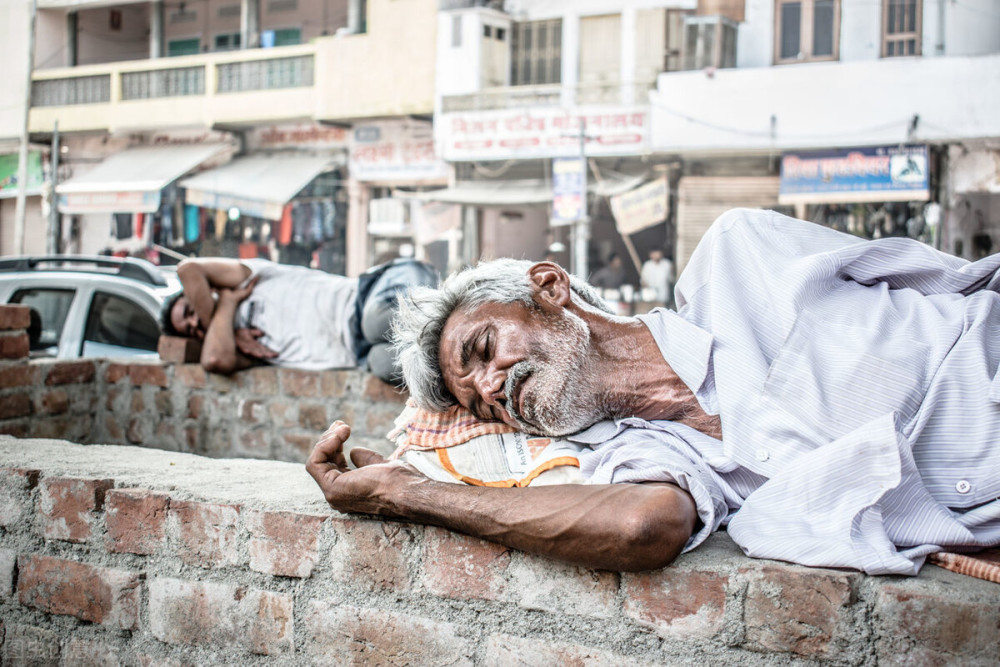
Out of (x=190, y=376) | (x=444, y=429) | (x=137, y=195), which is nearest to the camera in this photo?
(x=444, y=429)

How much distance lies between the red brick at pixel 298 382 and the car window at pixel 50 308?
6.85ft

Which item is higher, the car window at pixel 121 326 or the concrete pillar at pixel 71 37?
the concrete pillar at pixel 71 37

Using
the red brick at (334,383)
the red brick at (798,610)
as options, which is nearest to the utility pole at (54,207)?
the red brick at (334,383)

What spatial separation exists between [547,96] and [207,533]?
14381 mm

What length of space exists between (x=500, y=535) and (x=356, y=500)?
0.36 meters

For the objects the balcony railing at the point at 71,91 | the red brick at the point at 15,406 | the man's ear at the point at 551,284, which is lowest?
the red brick at the point at 15,406

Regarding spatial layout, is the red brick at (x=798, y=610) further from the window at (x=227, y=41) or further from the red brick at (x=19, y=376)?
the window at (x=227, y=41)

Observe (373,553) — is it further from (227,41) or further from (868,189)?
(227,41)

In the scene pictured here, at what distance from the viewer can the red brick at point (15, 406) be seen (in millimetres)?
4008

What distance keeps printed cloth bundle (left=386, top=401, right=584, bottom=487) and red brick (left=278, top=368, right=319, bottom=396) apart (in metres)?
2.37

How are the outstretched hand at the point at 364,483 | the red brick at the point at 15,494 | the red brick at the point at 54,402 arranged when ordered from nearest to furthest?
1. the outstretched hand at the point at 364,483
2. the red brick at the point at 15,494
3. the red brick at the point at 54,402

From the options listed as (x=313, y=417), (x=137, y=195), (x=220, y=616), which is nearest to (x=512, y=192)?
(x=137, y=195)

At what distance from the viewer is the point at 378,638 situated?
185cm

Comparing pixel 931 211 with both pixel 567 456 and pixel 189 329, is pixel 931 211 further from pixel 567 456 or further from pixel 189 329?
pixel 567 456
